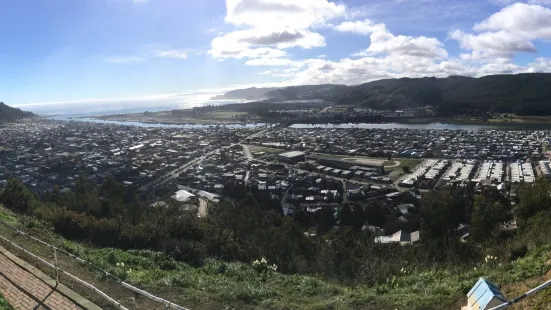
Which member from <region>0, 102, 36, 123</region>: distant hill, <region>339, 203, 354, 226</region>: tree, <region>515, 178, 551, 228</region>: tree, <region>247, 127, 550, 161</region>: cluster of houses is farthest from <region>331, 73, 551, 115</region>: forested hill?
<region>0, 102, 36, 123</region>: distant hill

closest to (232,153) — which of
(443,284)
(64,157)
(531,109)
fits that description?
(64,157)

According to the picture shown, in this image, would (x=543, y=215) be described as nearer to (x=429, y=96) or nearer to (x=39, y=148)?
(x=39, y=148)

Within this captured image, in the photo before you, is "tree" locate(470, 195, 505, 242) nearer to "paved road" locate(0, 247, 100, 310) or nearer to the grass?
the grass

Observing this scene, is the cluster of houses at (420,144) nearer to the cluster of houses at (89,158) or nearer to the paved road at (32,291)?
the cluster of houses at (89,158)

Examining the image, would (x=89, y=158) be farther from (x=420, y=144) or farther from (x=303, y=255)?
(x=420, y=144)

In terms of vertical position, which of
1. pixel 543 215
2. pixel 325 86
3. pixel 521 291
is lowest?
pixel 543 215

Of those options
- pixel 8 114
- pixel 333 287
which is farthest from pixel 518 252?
pixel 8 114

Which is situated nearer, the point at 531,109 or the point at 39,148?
the point at 39,148

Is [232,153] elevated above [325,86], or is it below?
below
